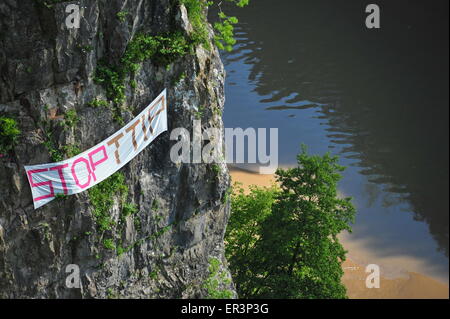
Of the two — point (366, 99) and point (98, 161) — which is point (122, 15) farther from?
point (366, 99)

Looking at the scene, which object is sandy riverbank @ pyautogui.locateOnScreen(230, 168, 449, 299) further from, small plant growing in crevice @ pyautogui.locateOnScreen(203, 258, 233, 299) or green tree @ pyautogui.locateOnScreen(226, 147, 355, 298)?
small plant growing in crevice @ pyautogui.locateOnScreen(203, 258, 233, 299)

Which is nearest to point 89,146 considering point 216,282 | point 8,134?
point 8,134

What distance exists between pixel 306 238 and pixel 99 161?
37.5ft

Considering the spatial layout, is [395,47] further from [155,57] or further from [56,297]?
[56,297]

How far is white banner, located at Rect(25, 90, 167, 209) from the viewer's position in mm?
17469

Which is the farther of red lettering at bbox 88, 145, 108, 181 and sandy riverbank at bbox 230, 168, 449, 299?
sandy riverbank at bbox 230, 168, 449, 299

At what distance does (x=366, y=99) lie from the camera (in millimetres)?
52500

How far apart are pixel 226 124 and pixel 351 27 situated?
21.7 m

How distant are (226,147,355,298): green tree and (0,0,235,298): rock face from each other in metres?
3.90

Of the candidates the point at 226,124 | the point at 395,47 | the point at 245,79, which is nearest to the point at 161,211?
the point at 226,124

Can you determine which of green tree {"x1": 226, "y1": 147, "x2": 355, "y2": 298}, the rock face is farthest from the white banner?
green tree {"x1": 226, "y1": 147, "x2": 355, "y2": 298}

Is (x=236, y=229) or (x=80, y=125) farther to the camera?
(x=236, y=229)

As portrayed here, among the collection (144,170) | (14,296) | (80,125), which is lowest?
(14,296)
